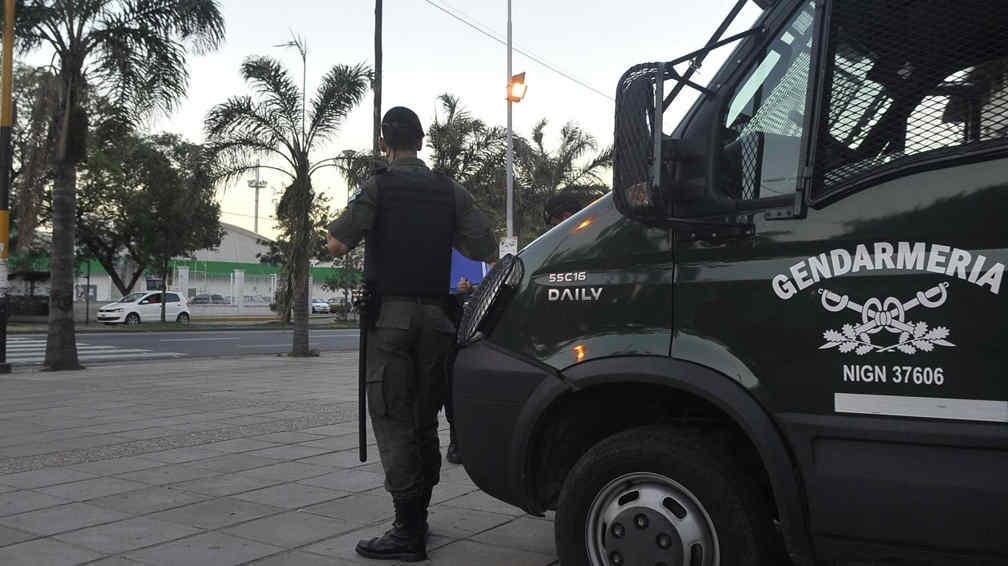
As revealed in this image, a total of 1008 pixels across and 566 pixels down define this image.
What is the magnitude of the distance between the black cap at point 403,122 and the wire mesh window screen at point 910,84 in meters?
2.01

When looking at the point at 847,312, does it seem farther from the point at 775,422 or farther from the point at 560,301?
the point at 560,301

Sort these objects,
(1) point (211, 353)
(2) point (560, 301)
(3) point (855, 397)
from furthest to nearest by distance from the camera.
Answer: (1) point (211, 353)
(2) point (560, 301)
(3) point (855, 397)

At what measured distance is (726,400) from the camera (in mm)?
2729

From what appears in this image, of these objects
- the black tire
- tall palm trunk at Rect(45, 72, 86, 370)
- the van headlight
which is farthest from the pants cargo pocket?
tall palm trunk at Rect(45, 72, 86, 370)

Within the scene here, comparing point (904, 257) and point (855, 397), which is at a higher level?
point (904, 257)

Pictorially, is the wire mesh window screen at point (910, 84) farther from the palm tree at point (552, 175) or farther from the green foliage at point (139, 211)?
the green foliage at point (139, 211)

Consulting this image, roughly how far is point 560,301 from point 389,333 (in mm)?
991

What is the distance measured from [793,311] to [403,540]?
2110 mm

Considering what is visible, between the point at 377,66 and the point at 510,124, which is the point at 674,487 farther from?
the point at 510,124

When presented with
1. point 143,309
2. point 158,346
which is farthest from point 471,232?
point 143,309

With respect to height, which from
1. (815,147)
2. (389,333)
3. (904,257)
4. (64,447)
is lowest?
(64,447)

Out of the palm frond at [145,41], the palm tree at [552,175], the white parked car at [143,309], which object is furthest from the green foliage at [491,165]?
the white parked car at [143,309]

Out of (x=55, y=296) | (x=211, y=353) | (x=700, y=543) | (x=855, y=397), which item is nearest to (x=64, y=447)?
(x=700, y=543)

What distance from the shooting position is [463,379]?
11.2 ft
